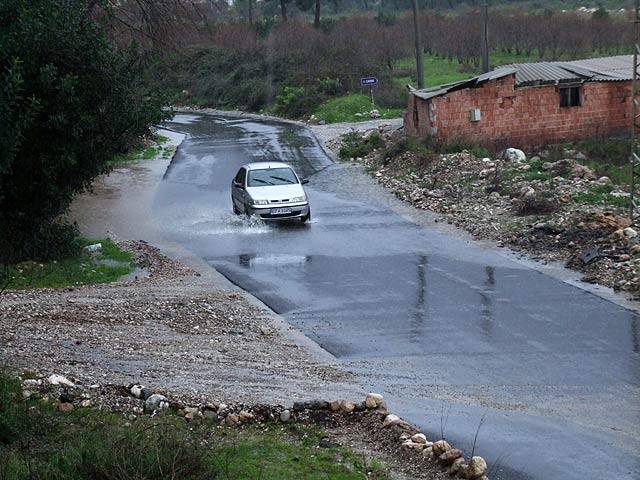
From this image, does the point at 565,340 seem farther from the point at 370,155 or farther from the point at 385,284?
the point at 370,155

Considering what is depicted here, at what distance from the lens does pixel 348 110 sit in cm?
6031

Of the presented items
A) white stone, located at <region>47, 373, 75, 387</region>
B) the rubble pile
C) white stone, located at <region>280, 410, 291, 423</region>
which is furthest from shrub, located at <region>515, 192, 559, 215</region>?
white stone, located at <region>47, 373, 75, 387</region>

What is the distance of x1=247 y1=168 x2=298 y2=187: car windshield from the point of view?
28.7 m

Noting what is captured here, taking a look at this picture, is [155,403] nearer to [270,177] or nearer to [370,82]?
[270,177]

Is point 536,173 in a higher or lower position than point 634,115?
lower

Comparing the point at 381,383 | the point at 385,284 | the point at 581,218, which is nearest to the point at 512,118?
the point at 581,218

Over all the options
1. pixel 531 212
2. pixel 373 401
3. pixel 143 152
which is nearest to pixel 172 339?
pixel 373 401

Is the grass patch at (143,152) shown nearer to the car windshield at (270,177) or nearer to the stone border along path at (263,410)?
the car windshield at (270,177)

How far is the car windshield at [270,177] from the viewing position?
94.2ft

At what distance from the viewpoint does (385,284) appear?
20.3 m

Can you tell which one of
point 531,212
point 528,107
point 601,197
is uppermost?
point 528,107

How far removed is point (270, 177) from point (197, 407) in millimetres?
18192

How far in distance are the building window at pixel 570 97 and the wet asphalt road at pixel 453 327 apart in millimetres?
10974

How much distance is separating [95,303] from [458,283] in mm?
7216
